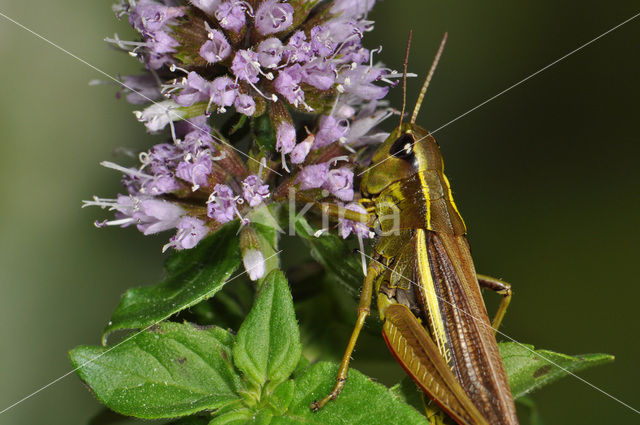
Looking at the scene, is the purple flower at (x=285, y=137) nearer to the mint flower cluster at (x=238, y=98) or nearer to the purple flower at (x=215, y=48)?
the mint flower cluster at (x=238, y=98)

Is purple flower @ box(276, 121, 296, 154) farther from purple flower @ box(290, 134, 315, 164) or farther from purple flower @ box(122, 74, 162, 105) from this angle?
purple flower @ box(122, 74, 162, 105)

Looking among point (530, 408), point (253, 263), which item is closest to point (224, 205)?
point (253, 263)

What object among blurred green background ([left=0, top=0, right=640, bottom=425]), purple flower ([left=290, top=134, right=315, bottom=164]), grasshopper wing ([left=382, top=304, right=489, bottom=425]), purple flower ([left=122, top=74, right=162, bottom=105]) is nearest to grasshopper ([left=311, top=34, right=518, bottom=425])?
grasshopper wing ([left=382, top=304, right=489, bottom=425])

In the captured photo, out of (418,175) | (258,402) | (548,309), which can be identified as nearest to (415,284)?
(418,175)

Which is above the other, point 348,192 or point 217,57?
point 217,57

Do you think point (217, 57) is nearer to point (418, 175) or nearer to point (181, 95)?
point (181, 95)

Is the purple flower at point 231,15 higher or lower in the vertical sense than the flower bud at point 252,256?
higher

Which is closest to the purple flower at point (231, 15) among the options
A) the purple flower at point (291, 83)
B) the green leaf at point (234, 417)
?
the purple flower at point (291, 83)
